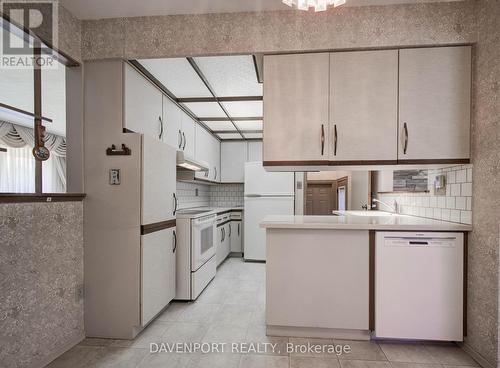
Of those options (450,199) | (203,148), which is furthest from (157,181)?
(450,199)

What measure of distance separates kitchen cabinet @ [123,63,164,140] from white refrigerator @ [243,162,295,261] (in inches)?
78.8

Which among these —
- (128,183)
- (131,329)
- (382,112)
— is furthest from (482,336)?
(128,183)

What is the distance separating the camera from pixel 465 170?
1.92m

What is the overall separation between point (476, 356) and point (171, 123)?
3248mm

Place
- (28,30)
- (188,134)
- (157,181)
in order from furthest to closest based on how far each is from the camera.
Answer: (188,134) < (157,181) < (28,30)

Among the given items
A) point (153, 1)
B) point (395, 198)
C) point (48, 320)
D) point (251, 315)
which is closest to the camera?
point (48, 320)

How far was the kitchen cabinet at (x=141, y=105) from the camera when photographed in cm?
210

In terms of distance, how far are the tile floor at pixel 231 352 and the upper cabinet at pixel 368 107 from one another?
132 centimetres

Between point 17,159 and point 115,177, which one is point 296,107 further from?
point 17,159

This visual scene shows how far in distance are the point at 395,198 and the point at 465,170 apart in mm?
1208

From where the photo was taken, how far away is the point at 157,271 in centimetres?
225

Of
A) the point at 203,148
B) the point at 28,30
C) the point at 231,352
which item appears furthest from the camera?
the point at 203,148

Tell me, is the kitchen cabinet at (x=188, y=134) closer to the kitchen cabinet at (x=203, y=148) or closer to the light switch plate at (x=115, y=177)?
the kitchen cabinet at (x=203, y=148)

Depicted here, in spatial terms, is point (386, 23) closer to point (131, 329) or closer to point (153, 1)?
point (153, 1)
